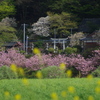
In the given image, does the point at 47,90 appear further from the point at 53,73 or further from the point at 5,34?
the point at 5,34

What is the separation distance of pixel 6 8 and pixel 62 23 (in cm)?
945

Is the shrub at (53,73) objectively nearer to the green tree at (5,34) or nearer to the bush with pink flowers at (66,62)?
the bush with pink flowers at (66,62)

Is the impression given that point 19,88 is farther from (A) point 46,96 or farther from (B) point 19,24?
(B) point 19,24

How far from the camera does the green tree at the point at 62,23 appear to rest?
4503 cm

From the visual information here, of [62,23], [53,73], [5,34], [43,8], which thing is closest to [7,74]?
[53,73]

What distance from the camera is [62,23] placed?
45594 millimetres

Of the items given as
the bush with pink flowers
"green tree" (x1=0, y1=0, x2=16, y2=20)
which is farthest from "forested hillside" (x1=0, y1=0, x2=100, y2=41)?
the bush with pink flowers

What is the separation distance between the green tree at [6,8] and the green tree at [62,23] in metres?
6.99

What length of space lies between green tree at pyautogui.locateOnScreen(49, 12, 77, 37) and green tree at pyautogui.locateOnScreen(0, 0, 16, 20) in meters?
6.99

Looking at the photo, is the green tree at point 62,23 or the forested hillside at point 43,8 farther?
the forested hillside at point 43,8

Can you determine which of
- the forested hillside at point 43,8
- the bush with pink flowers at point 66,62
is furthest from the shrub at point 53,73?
the forested hillside at point 43,8

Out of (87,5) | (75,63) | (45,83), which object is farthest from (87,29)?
(45,83)

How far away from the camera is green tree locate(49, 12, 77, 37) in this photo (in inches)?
1773

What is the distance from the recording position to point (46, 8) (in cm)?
5194
